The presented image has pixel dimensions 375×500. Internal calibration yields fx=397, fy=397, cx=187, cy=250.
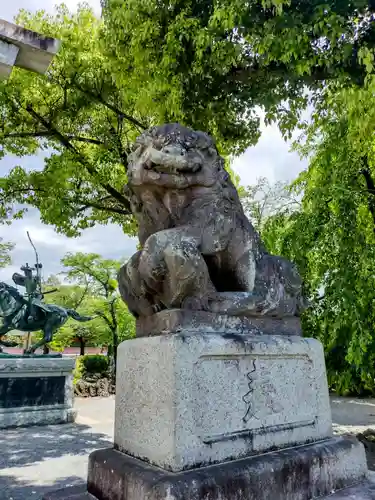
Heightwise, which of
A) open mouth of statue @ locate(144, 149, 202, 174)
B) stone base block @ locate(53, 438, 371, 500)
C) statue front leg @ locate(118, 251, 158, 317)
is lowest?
stone base block @ locate(53, 438, 371, 500)

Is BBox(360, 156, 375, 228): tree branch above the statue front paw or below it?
above

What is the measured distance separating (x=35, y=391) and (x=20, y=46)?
21.0ft

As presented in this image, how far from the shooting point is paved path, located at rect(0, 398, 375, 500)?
4004 millimetres

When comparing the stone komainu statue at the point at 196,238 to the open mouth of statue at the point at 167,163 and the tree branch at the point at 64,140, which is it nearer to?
the open mouth of statue at the point at 167,163

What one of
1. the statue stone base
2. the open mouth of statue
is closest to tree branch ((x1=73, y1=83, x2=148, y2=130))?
the open mouth of statue

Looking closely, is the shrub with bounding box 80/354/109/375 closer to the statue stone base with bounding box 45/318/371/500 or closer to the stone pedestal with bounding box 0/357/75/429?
the stone pedestal with bounding box 0/357/75/429

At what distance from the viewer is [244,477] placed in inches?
65.6

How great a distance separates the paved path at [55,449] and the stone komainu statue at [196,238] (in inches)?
114

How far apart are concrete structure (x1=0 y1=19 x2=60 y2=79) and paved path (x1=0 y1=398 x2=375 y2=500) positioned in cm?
381

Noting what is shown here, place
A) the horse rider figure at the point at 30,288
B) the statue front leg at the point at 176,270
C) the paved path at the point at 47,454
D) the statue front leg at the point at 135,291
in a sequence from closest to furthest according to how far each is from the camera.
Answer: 1. the statue front leg at the point at 176,270
2. the statue front leg at the point at 135,291
3. the paved path at the point at 47,454
4. the horse rider figure at the point at 30,288

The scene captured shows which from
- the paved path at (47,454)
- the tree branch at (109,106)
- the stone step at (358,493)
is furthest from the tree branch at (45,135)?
the stone step at (358,493)

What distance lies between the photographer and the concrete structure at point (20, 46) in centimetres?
328

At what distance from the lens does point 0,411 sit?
7.15 meters

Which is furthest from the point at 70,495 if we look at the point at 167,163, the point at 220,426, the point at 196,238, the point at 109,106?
the point at 109,106
